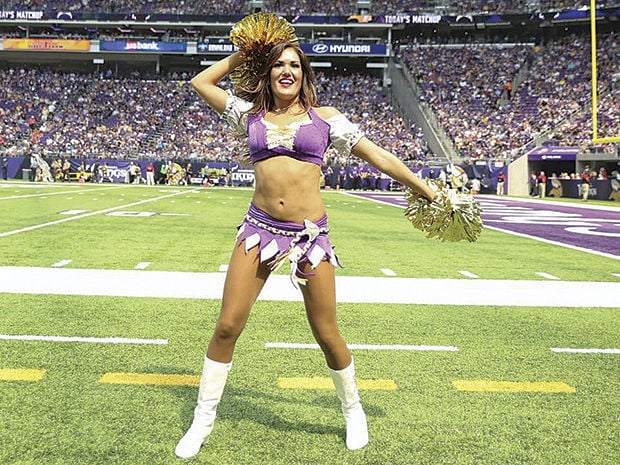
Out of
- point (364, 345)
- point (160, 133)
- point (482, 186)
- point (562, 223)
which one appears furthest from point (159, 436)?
point (160, 133)

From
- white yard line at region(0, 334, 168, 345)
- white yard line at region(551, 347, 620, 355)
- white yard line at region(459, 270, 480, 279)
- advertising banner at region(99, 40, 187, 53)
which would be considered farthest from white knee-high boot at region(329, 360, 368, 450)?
advertising banner at region(99, 40, 187, 53)

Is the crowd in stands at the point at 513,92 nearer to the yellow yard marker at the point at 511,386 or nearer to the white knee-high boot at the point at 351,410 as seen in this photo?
the yellow yard marker at the point at 511,386

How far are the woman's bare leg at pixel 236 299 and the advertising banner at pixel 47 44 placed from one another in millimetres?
50414

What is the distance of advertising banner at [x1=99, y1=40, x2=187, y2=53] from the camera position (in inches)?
1868

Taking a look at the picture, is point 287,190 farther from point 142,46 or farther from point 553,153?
point 142,46

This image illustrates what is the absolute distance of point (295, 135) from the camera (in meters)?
2.76

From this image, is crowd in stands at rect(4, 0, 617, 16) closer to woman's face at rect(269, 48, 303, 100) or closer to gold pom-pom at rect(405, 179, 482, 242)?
gold pom-pom at rect(405, 179, 482, 242)

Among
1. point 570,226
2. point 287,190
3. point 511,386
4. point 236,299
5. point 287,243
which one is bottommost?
point 511,386

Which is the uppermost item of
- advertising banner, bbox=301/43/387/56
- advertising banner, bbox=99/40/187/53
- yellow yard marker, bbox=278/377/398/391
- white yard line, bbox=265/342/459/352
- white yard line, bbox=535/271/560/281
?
advertising banner, bbox=99/40/187/53

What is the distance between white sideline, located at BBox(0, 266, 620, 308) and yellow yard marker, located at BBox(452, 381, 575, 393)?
6.78ft

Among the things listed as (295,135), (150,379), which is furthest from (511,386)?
(150,379)

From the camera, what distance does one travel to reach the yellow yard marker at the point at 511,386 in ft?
11.3

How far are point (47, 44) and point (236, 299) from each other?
51570 mm

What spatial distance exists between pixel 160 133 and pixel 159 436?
41.6m
